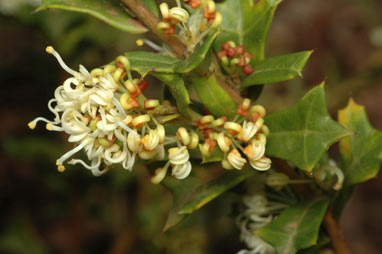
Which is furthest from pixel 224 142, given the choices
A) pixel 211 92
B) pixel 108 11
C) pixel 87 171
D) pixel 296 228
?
pixel 87 171

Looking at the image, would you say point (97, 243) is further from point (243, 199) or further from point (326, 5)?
point (326, 5)

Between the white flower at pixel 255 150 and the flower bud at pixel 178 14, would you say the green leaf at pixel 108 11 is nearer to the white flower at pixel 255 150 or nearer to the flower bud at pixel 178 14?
the flower bud at pixel 178 14

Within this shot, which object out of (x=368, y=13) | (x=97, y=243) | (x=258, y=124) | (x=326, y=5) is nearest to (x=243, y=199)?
(x=258, y=124)

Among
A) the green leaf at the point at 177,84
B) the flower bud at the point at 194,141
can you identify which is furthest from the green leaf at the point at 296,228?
the green leaf at the point at 177,84

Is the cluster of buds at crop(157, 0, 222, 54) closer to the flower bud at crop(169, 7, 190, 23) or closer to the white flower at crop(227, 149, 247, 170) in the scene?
the flower bud at crop(169, 7, 190, 23)

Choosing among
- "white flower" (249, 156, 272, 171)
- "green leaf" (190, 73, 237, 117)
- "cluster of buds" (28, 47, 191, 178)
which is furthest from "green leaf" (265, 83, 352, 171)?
"cluster of buds" (28, 47, 191, 178)

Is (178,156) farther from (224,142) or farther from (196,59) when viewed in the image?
(196,59)
